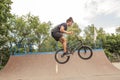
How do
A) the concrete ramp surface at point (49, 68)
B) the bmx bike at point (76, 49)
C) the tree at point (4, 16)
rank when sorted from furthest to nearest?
1. the tree at point (4, 16)
2. the concrete ramp surface at point (49, 68)
3. the bmx bike at point (76, 49)

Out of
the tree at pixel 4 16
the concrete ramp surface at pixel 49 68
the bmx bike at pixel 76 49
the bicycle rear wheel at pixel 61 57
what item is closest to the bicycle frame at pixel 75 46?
the bmx bike at pixel 76 49

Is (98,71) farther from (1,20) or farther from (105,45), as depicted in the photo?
(105,45)

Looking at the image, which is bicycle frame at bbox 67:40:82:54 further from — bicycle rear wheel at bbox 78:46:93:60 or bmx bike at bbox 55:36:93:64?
bicycle rear wheel at bbox 78:46:93:60

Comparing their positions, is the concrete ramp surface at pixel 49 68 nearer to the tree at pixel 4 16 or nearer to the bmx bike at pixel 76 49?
the tree at pixel 4 16

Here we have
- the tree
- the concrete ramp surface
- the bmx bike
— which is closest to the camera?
the bmx bike

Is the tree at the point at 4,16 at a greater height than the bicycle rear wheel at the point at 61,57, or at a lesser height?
greater

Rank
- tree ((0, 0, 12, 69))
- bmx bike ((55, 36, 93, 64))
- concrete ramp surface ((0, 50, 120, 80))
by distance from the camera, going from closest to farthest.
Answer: bmx bike ((55, 36, 93, 64)), concrete ramp surface ((0, 50, 120, 80)), tree ((0, 0, 12, 69))

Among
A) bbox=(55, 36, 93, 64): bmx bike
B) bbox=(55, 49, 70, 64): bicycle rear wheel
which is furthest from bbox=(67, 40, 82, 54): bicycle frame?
bbox=(55, 49, 70, 64): bicycle rear wheel

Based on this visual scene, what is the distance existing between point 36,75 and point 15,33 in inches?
944

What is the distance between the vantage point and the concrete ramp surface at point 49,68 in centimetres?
1969

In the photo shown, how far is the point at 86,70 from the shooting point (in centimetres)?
2034

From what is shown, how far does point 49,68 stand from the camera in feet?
67.2

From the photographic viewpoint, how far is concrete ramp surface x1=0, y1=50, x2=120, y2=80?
19688 millimetres

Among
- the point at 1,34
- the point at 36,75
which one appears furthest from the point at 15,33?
the point at 36,75
